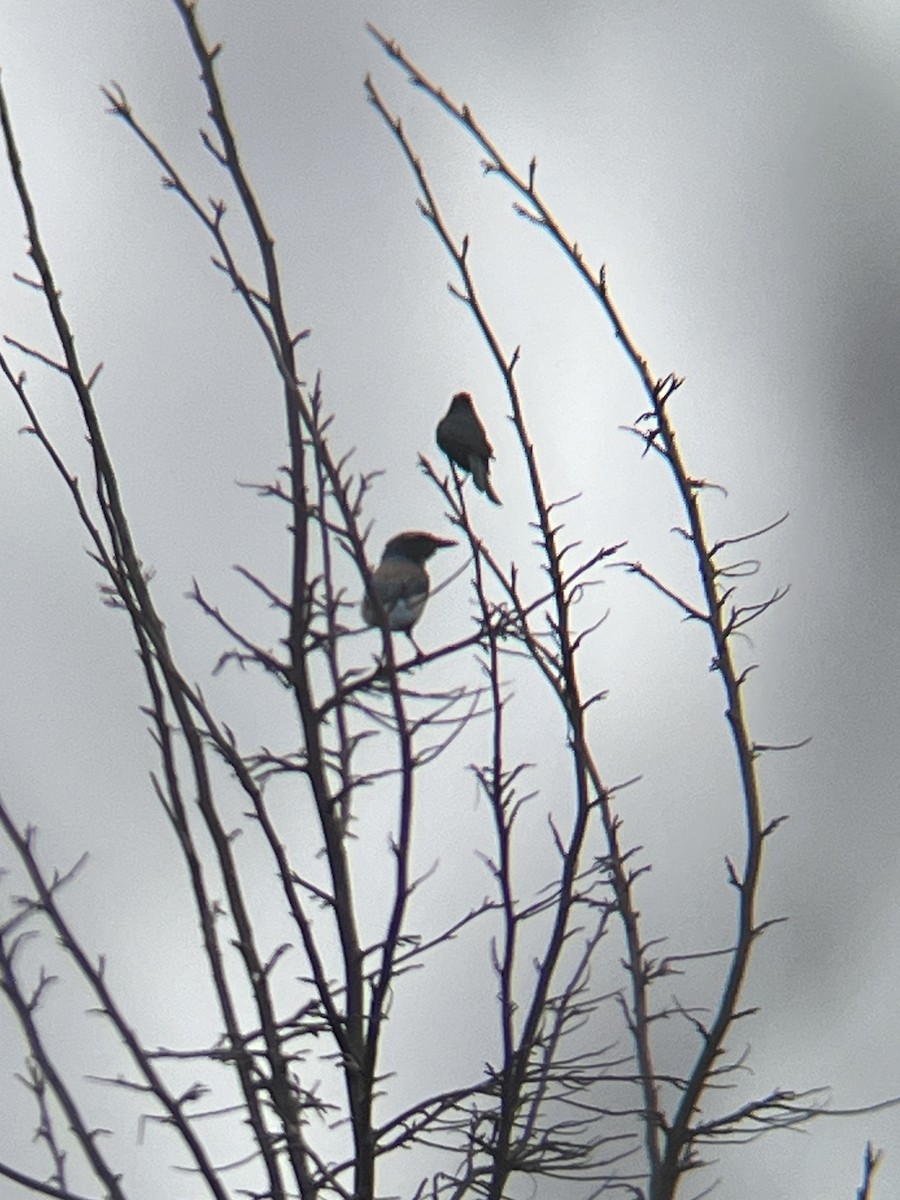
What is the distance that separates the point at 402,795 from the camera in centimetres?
292

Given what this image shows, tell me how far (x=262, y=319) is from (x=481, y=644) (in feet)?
2.98

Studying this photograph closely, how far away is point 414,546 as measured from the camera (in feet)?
21.7

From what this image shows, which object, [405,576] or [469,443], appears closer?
[405,576]

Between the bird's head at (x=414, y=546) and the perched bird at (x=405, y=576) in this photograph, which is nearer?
the perched bird at (x=405, y=576)

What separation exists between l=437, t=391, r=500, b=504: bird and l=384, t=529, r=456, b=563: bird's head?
1.17ft

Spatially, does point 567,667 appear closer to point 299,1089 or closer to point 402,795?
point 402,795

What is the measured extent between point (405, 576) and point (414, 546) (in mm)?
670

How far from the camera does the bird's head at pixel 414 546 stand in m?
6.53

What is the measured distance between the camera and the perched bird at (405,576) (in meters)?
5.71

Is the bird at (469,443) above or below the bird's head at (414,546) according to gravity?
above

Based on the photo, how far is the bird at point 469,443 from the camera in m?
6.50

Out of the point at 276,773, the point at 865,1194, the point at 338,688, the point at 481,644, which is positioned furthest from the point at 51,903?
the point at 865,1194

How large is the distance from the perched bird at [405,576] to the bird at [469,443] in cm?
36

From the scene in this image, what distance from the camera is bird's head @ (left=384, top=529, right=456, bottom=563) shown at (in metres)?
6.53
